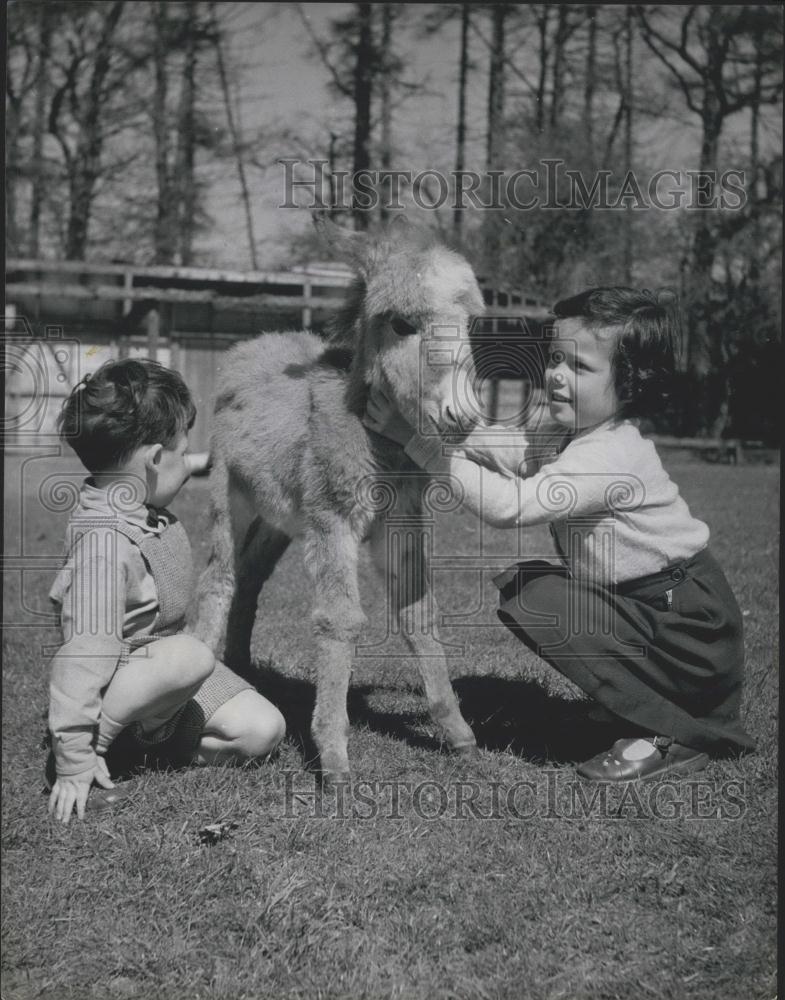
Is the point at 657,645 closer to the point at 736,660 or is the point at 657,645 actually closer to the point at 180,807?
the point at 736,660

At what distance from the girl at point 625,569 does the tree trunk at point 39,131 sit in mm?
12042

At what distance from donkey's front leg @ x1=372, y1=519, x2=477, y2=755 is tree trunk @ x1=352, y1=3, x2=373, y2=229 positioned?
5.68ft

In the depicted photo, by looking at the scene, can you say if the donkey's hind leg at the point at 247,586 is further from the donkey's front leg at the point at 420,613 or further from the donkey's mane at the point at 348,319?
the donkey's mane at the point at 348,319

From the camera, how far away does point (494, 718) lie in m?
3.38

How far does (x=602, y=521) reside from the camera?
2855 millimetres

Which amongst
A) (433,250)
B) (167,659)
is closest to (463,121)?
(433,250)

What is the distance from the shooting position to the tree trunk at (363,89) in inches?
145

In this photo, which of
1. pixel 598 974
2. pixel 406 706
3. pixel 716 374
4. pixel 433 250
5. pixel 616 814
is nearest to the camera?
pixel 598 974

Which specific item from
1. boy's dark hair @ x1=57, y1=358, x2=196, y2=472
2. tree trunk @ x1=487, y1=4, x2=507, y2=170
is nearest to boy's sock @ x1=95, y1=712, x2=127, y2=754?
boy's dark hair @ x1=57, y1=358, x2=196, y2=472

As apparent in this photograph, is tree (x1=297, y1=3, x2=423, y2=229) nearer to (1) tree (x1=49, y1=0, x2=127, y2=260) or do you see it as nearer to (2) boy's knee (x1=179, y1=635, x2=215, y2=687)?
(2) boy's knee (x1=179, y1=635, x2=215, y2=687)

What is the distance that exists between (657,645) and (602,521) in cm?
44

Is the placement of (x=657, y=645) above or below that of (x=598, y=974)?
above

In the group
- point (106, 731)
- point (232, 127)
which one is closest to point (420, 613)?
point (106, 731)

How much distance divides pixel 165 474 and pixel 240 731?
2.78 ft
